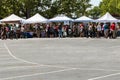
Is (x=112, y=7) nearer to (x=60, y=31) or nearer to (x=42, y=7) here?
(x=42, y=7)

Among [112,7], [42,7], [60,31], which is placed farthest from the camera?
[112,7]

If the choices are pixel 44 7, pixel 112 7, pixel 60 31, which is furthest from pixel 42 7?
pixel 60 31

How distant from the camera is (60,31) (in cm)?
4647

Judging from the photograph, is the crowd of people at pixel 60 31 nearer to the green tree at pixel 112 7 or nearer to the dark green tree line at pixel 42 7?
the dark green tree line at pixel 42 7

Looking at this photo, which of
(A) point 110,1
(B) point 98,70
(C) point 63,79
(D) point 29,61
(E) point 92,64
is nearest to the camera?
(C) point 63,79

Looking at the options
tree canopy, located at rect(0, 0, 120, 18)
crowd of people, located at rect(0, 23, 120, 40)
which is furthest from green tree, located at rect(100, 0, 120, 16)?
crowd of people, located at rect(0, 23, 120, 40)

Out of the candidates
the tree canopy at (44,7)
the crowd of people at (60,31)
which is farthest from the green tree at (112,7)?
the crowd of people at (60,31)

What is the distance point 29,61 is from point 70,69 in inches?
155

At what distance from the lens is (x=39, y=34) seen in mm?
48125

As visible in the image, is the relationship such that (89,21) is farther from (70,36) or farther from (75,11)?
(75,11)

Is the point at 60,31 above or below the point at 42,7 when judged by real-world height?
below

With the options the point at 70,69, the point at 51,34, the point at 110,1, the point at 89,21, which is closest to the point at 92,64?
the point at 70,69

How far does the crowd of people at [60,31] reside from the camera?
146ft

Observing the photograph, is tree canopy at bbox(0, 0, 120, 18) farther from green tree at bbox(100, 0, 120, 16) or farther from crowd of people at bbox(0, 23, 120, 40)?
crowd of people at bbox(0, 23, 120, 40)
